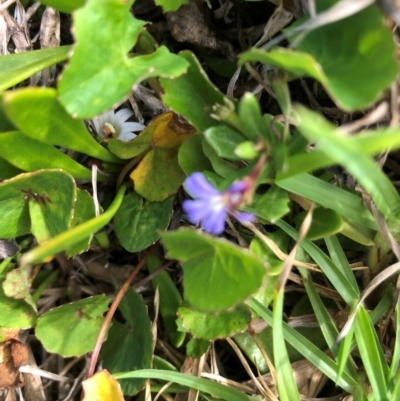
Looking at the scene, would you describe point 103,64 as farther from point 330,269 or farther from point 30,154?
point 330,269

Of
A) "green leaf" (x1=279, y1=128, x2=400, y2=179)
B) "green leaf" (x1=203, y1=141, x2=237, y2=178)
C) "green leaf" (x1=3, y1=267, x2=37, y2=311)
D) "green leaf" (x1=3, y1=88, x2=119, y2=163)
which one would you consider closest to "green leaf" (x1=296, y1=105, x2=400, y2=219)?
"green leaf" (x1=279, y1=128, x2=400, y2=179)

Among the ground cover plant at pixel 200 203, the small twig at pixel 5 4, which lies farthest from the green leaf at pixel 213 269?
the small twig at pixel 5 4

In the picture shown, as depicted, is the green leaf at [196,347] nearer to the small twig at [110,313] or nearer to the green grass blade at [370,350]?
the small twig at [110,313]

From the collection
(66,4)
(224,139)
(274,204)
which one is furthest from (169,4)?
(274,204)

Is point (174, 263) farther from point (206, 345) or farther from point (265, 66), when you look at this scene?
point (265, 66)

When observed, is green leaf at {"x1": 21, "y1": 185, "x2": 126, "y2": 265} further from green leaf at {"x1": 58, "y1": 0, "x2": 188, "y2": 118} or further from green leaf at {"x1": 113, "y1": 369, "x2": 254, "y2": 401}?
green leaf at {"x1": 113, "y1": 369, "x2": 254, "y2": 401}

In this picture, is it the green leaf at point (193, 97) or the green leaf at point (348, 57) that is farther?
the green leaf at point (193, 97)

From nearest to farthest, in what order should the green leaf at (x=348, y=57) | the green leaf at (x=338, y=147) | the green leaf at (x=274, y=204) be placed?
the green leaf at (x=338, y=147)
the green leaf at (x=348, y=57)
the green leaf at (x=274, y=204)
